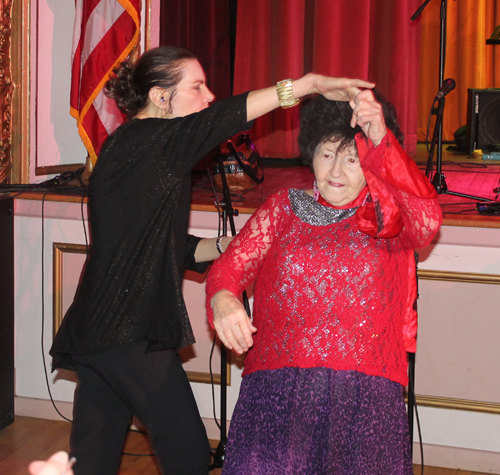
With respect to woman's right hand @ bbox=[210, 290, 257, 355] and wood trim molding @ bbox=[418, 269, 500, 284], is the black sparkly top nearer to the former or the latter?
woman's right hand @ bbox=[210, 290, 257, 355]

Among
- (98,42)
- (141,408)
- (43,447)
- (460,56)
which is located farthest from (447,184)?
(460,56)

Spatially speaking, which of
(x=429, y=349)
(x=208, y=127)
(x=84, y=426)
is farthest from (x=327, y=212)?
(x=429, y=349)

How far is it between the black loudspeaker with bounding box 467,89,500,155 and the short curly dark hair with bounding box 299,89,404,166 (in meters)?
3.65

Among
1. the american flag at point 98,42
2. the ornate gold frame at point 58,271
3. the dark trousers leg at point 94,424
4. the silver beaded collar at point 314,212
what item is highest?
the american flag at point 98,42

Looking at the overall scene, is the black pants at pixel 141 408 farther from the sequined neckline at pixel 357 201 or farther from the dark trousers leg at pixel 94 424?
the sequined neckline at pixel 357 201

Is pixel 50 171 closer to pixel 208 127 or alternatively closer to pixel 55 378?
pixel 55 378

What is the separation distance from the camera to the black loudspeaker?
515cm

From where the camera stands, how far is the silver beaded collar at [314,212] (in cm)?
174

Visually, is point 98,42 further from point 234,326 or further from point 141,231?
point 234,326

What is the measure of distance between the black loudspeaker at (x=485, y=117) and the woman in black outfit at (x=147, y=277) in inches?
154

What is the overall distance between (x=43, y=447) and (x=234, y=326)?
5.88 feet

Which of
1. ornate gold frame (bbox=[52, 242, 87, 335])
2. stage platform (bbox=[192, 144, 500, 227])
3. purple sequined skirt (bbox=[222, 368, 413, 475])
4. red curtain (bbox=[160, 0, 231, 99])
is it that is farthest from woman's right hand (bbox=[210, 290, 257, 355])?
red curtain (bbox=[160, 0, 231, 99])

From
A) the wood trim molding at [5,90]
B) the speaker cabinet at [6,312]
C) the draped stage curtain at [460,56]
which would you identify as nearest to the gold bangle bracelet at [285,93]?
the speaker cabinet at [6,312]

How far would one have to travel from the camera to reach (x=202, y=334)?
9.65ft
